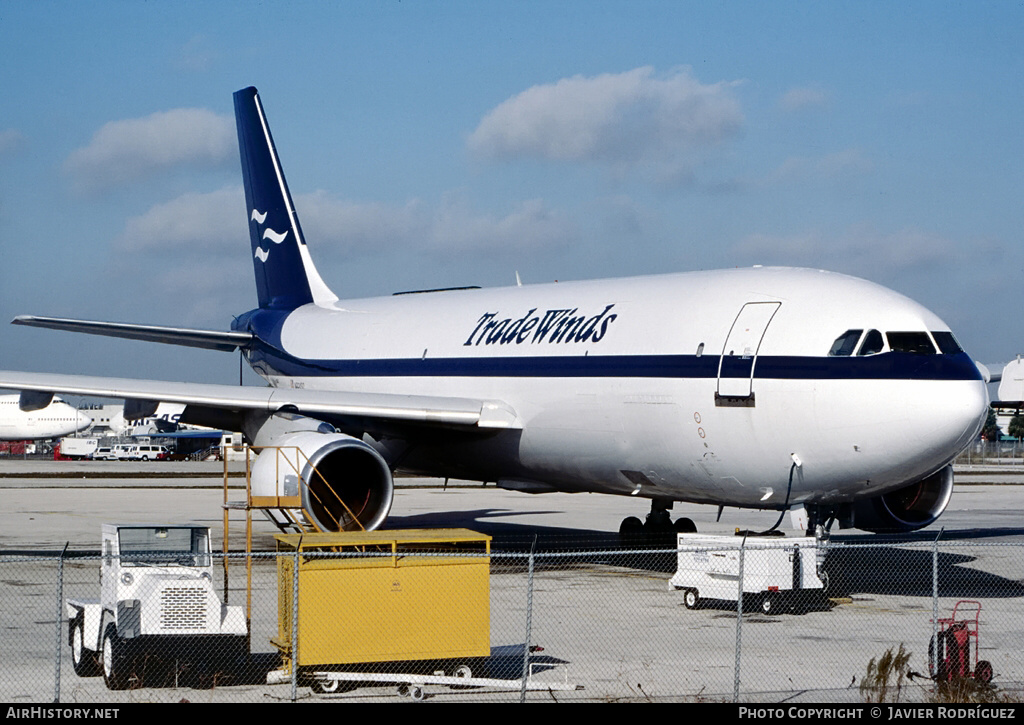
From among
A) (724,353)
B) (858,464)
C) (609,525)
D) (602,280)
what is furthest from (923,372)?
(609,525)

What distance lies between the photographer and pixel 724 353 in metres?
17.7

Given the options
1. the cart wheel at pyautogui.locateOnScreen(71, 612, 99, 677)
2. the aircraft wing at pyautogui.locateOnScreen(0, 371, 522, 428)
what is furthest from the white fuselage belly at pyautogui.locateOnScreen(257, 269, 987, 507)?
the cart wheel at pyautogui.locateOnScreen(71, 612, 99, 677)

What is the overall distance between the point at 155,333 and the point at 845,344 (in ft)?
54.4

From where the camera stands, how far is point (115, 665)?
11789mm

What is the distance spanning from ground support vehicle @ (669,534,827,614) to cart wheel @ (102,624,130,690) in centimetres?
797

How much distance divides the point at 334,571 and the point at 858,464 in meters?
7.50

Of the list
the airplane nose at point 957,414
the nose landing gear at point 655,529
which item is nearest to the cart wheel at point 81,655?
the airplane nose at point 957,414

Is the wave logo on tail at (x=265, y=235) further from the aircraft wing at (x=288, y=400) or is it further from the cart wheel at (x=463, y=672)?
the cart wheel at (x=463, y=672)

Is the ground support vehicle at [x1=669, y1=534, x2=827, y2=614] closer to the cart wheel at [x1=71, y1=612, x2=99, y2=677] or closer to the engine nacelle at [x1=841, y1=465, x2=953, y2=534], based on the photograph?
the engine nacelle at [x1=841, y1=465, x2=953, y2=534]

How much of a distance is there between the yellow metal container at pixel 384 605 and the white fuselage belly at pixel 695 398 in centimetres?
575

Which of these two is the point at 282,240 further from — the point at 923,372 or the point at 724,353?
the point at 923,372

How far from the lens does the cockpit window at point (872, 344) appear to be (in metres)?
16.6

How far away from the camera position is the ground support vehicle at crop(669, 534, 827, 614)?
1703 cm

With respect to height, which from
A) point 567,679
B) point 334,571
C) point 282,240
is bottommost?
point 567,679
